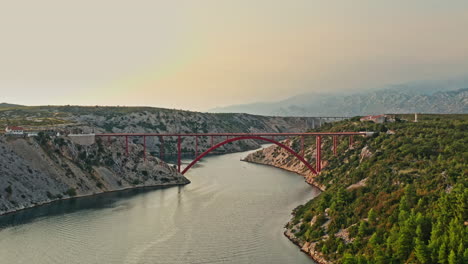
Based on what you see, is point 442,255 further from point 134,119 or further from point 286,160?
point 134,119

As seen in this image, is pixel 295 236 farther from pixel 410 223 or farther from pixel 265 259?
pixel 410 223

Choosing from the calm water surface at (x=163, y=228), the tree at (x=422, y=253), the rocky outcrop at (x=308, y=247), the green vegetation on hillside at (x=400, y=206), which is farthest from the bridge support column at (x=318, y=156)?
the tree at (x=422, y=253)

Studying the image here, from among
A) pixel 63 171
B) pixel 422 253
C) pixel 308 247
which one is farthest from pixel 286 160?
pixel 422 253

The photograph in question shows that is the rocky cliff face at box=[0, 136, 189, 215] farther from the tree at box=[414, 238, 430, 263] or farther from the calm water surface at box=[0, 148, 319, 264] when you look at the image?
the tree at box=[414, 238, 430, 263]

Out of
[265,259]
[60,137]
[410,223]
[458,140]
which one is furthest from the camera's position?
[60,137]

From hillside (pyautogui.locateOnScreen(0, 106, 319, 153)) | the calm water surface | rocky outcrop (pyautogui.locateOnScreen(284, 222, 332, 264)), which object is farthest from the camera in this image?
hillside (pyautogui.locateOnScreen(0, 106, 319, 153))

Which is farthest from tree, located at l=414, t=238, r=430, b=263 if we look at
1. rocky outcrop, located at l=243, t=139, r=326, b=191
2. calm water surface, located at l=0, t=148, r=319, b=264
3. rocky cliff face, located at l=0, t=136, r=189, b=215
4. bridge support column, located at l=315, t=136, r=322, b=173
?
bridge support column, located at l=315, t=136, r=322, b=173

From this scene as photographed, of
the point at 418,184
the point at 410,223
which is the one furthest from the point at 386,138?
the point at 410,223
